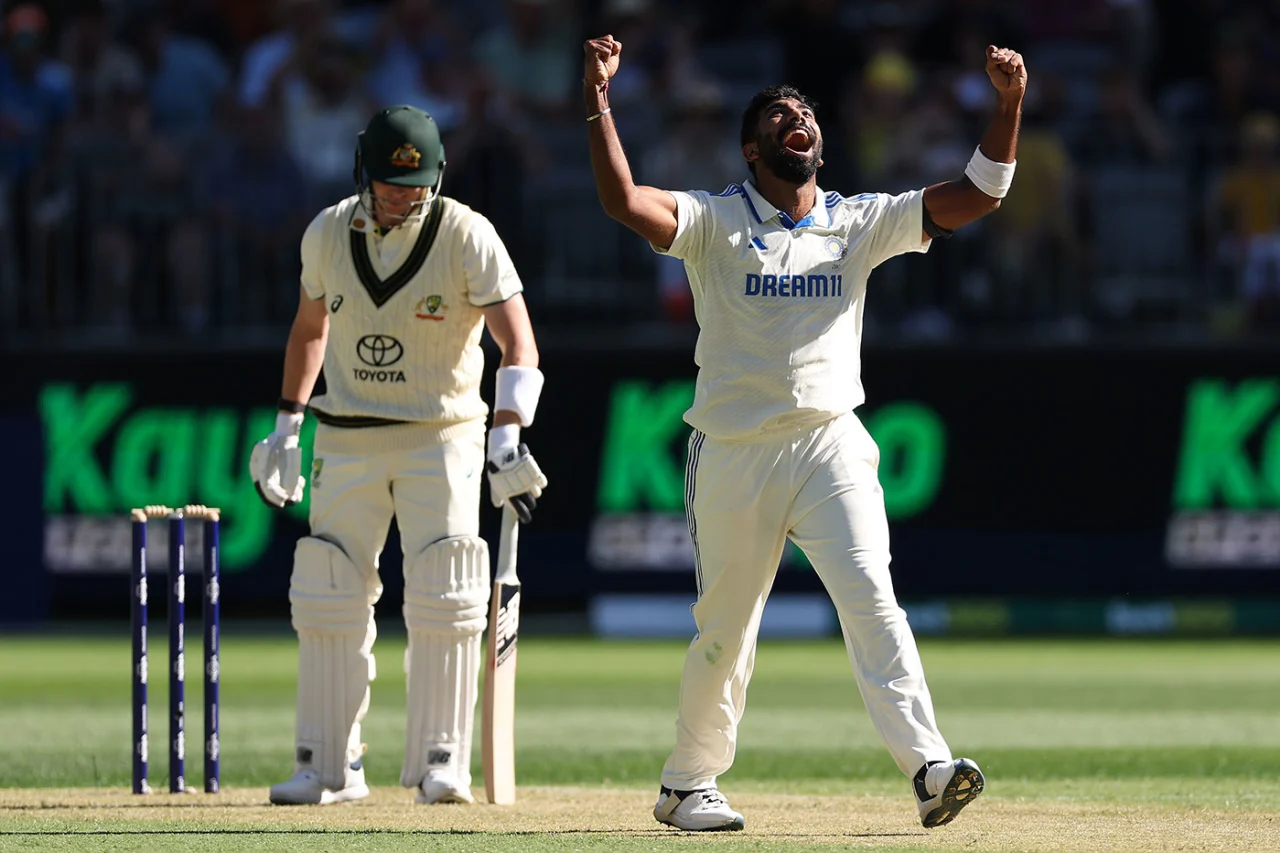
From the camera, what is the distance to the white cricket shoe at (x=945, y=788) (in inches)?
211

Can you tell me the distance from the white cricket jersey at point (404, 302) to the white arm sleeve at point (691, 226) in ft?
2.63

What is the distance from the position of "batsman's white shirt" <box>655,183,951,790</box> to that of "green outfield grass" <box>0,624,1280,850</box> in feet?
1.64

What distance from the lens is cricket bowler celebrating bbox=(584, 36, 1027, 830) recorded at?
5656 mm

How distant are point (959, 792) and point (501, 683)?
1.66 m

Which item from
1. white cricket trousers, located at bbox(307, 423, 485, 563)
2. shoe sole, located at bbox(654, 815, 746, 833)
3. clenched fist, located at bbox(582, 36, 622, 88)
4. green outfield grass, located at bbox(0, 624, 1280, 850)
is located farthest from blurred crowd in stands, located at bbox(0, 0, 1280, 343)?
shoe sole, located at bbox(654, 815, 746, 833)

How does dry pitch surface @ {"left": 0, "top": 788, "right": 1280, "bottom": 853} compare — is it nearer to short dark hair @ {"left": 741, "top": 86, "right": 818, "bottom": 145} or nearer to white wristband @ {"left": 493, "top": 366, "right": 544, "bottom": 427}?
white wristband @ {"left": 493, "top": 366, "right": 544, "bottom": 427}

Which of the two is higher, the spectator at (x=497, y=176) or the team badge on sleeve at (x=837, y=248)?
the spectator at (x=497, y=176)

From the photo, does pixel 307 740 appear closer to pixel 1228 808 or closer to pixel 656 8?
pixel 1228 808

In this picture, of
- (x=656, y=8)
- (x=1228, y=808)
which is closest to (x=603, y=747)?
(x=1228, y=808)

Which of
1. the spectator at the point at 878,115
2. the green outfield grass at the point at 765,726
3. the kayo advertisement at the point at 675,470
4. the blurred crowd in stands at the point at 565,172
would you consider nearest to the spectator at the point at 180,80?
the blurred crowd in stands at the point at 565,172

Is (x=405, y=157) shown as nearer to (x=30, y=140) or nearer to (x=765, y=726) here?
(x=765, y=726)

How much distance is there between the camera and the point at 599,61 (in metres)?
5.50

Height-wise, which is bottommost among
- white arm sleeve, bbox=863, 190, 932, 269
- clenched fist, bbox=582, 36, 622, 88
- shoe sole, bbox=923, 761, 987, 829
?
shoe sole, bbox=923, 761, 987, 829

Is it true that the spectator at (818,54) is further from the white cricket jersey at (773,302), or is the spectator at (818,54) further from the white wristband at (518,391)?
the white cricket jersey at (773,302)
